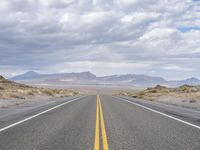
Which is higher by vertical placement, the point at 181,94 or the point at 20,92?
the point at 20,92

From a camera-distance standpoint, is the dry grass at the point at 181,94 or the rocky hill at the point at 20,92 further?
the dry grass at the point at 181,94

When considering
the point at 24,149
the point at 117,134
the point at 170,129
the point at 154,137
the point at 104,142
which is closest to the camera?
the point at 24,149

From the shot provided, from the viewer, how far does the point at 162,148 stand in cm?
777

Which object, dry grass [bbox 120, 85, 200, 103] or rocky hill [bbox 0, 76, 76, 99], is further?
dry grass [bbox 120, 85, 200, 103]

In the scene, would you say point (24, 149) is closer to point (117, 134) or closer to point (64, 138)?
point (64, 138)

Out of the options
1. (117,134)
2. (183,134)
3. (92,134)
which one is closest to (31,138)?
(92,134)

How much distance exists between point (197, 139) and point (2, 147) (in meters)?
5.88

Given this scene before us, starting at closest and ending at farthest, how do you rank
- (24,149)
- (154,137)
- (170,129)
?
(24,149) < (154,137) < (170,129)

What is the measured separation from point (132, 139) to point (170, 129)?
9.27 feet

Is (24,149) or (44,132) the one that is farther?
(44,132)

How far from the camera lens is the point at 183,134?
33.1ft

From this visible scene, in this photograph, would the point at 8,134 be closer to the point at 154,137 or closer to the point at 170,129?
the point at 154,137

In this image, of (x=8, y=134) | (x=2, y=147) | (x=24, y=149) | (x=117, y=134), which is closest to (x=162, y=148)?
(x=117, y=134)

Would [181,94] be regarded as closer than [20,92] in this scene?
No
